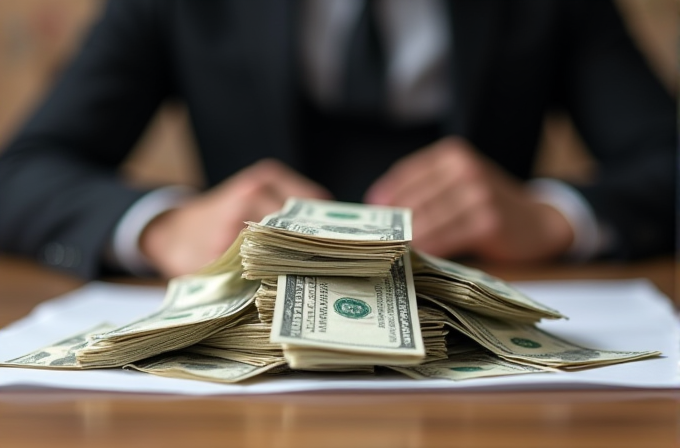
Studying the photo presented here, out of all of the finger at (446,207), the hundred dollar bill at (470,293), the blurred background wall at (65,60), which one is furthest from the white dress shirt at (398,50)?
the blurred background wall at (65,60)

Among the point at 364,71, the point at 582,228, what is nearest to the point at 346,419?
the point at 582,228

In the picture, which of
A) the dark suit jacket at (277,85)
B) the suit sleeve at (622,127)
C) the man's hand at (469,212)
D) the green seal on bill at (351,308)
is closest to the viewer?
the green seal on bill at (351,308)

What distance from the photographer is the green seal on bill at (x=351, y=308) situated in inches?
20.5

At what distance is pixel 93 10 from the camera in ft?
9.07

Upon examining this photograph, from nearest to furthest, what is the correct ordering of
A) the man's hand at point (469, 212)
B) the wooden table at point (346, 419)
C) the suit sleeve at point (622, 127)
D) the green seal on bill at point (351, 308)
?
the wooden table at point (346, 419), the green seal on bill at point (351, 308), the man's hand at point (469, 212), the suit sleeve at point (622, 127)

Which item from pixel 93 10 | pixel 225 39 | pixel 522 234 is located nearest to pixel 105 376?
pixel 522 234

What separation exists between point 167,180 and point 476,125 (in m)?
1.43

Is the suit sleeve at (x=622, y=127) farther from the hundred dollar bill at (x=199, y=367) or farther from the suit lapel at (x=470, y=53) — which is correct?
the hundred dollar bill at (x=199, y=367)

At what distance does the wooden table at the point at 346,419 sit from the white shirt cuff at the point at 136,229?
2.11 feet

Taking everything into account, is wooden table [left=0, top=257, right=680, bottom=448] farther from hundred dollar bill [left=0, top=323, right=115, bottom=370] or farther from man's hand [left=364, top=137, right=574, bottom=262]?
man's hand [left=364, top=137, right=574, bottom=262]

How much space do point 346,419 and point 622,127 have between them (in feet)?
4.51

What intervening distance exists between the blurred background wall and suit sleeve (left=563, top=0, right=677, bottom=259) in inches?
34.7

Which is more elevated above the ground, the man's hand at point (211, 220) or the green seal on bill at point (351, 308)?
the man's hand at point (211, 220)

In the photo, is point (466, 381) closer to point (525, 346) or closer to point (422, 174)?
point (525, 346)
